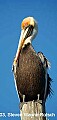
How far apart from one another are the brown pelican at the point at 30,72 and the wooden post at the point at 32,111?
0.98m

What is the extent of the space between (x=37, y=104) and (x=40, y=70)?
4.02 feet

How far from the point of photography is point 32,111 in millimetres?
3330

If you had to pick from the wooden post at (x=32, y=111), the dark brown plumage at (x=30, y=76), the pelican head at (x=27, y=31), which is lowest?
the wooden post at (x=32, y=111)

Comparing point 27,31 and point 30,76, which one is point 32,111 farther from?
point 27,31

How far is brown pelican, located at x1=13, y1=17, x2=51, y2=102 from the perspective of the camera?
4531 millimetres

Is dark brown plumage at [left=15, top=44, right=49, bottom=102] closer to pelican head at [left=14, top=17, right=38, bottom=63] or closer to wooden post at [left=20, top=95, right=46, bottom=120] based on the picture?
pelican head at [left=14, top=17, right=38, bottom=63]

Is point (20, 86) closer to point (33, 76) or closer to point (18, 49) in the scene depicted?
point (33, 76)

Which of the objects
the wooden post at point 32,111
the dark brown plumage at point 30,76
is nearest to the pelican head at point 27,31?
the dark brown plumage at point 30,76

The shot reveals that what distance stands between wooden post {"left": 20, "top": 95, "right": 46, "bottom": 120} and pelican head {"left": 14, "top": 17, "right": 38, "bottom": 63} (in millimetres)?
1577

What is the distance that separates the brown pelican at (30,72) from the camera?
4531 mm

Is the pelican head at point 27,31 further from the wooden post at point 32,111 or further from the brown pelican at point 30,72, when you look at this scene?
the wooden post at point 32,111

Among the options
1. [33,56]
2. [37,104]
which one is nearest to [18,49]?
[33,56]

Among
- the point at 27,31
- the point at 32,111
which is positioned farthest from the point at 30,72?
the point at 32,111

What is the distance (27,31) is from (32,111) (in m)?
2.00
